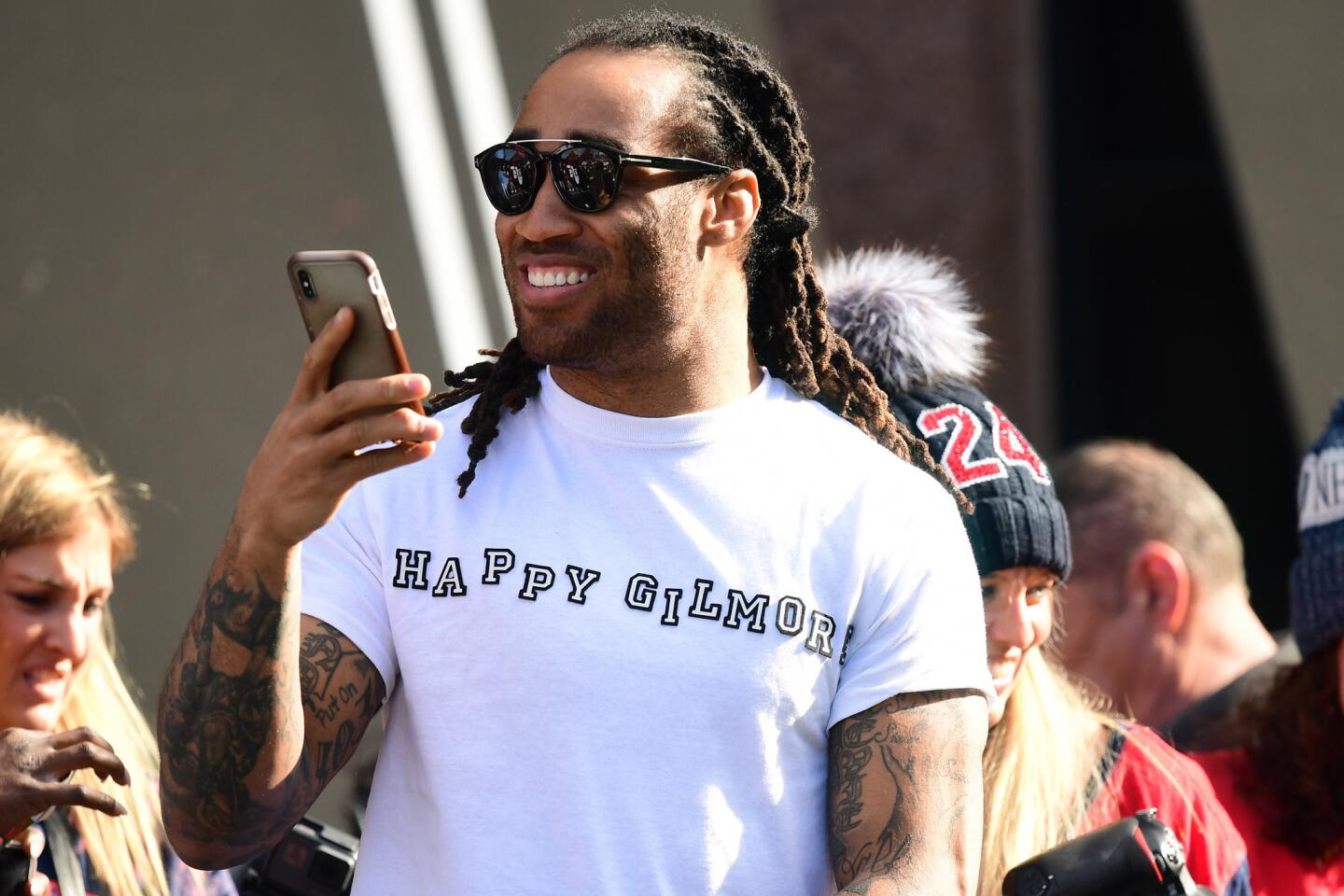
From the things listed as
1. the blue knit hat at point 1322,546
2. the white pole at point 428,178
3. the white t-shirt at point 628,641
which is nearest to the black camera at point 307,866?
the white t-shirt at point 628,641

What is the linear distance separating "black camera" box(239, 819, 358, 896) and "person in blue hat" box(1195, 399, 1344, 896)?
1.68m

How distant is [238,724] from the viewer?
2096 mm

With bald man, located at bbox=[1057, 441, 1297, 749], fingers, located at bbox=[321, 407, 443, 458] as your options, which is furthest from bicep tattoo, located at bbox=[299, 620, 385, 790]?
bald man, located at bbox=[1057, 441, 1297, 749]

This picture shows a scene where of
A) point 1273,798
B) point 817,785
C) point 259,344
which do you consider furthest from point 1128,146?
point 817,785

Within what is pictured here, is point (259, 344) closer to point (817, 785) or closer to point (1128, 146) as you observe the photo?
point (817, 785)

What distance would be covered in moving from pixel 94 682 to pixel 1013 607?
1.68 meters

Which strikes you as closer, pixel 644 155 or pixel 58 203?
pixel 644 155

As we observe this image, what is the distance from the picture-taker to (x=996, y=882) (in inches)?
114

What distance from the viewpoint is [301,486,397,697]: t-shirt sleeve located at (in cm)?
230

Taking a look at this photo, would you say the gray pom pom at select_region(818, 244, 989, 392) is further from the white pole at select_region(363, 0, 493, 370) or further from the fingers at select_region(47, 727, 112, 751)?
the white pole at select_region(363, 0, 493, 370)

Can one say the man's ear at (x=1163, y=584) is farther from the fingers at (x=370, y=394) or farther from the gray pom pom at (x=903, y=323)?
the fingers at (x=370, y=394)

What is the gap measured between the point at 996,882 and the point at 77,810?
1560mm

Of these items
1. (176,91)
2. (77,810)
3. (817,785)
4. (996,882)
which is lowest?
(996,882)

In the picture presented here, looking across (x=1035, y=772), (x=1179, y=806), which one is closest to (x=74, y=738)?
(x=1035, y=772)
